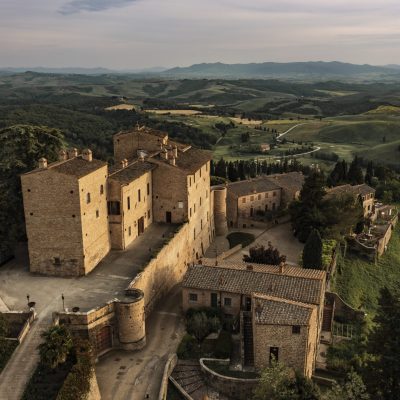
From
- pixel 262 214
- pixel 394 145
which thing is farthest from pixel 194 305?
pixel 394 145

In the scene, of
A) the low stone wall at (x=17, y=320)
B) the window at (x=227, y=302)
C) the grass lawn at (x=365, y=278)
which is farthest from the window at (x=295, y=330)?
the grass lawn at (x=365, y=278)

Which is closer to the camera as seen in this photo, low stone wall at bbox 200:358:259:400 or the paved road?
the paved road

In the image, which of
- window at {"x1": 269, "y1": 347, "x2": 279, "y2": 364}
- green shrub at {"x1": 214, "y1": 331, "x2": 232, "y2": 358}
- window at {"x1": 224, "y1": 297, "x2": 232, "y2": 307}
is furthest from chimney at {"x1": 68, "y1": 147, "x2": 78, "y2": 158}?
window at {"x1": 269, "y1": 347, "x2": 279, "y2": 364}

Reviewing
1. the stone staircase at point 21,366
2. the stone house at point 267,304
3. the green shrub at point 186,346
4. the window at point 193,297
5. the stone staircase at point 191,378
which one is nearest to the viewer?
the stone staircase at point 21,366

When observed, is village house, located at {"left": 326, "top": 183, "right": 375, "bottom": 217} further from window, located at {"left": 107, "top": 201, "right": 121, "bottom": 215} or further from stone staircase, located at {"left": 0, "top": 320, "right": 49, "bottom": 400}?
stone staircase, located at {"left": 0, "top": 320, "right": 49, "bottom": 400}

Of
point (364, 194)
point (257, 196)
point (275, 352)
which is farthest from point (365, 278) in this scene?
point (275, 352)

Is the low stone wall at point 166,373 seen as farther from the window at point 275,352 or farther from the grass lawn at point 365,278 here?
the grass lawn at point 365,278

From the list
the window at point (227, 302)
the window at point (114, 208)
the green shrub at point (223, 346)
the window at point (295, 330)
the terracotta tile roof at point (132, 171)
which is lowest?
the green shrub at point (223, 346)
